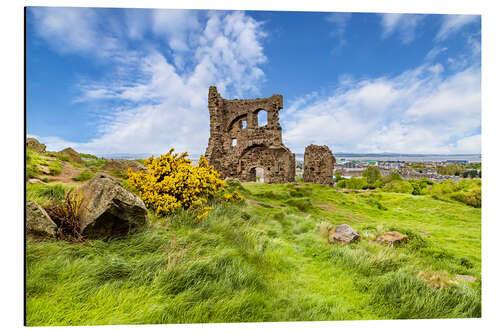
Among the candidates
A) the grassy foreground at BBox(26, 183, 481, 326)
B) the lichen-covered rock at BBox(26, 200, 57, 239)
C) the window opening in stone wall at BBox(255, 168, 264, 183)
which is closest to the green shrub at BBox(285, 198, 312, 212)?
the grassy foreground at BBox(26, 183, 481, 326)

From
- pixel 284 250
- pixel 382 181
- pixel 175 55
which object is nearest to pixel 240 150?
pixel 382 181

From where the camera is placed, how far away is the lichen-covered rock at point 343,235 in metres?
4.37

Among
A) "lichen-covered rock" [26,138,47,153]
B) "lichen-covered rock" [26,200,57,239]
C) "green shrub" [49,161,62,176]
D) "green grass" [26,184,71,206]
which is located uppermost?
"lichen-covered rock" [26,138,47,153]

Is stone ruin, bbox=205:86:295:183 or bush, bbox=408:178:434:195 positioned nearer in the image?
bush, bbox=408:178:434:195

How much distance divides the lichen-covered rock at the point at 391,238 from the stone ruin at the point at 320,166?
35.5ft

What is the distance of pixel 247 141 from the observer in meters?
15.3

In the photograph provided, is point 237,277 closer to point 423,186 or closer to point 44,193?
point 44,193

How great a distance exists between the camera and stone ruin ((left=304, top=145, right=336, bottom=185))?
599 inches

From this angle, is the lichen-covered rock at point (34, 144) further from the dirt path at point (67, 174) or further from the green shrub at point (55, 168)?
the dirt path at point (67, 174)

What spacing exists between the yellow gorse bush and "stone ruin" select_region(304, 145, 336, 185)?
1147 cm

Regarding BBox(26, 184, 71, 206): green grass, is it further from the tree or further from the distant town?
the tree

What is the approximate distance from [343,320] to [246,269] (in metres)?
1.39

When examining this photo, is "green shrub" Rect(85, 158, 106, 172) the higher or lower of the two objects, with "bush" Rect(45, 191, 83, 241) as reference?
higher

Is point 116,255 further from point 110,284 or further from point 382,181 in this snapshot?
point 382,181
